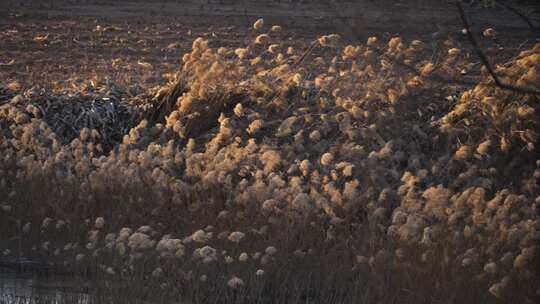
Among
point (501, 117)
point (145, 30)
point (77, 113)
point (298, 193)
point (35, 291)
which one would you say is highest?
point (501, 117)

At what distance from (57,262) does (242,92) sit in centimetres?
289

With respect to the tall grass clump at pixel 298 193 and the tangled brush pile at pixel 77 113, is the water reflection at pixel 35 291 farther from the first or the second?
the tangled brush pile at pixel 77 113

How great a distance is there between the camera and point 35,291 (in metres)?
6.16

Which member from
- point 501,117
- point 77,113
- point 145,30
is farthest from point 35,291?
point 145,30

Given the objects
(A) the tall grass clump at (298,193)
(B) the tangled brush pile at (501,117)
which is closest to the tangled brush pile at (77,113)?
(A) the tall grass clump at (298,193)

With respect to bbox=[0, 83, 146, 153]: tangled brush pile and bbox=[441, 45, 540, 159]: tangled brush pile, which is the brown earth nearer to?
bbox=[0, 83, 146, 153]: tangled brush pile

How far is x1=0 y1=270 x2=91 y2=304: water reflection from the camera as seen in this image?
19.4ft

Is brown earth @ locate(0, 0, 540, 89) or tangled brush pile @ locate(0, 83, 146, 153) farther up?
tangled brush pile @ locate(0, 83, 146, 153)

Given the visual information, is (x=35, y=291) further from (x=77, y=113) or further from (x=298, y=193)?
(x=77, y=113)

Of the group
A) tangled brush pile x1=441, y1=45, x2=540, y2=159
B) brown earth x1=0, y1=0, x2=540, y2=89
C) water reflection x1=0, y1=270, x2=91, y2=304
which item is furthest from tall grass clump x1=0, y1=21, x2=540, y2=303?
brown earth x1=0, y1=0, x2=540, y2=89

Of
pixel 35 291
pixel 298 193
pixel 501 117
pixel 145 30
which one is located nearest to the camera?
pixel 35 291

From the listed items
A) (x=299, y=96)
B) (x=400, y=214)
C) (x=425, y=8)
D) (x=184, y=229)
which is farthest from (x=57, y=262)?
(x=425, y=8)

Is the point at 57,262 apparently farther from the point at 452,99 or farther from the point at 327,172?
the point at 452,99

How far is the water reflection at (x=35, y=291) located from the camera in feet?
19.4
